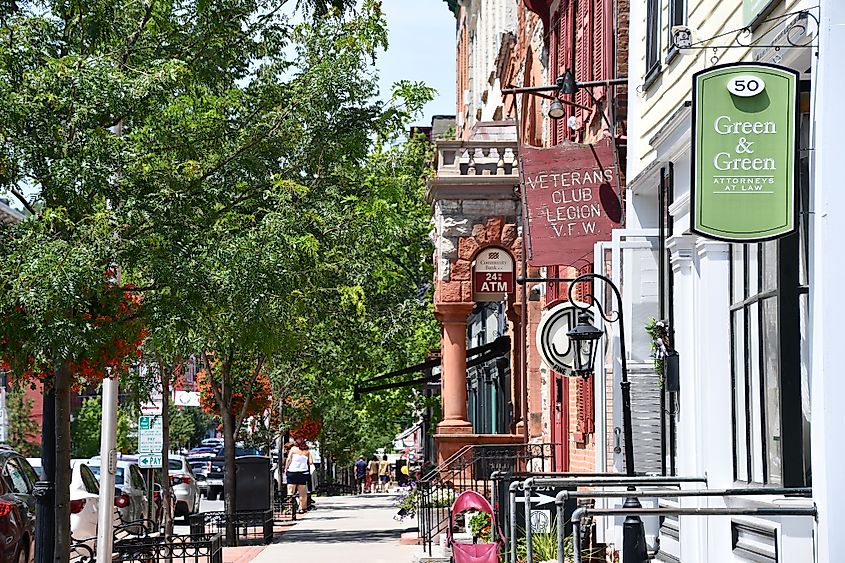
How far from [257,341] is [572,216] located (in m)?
3.54

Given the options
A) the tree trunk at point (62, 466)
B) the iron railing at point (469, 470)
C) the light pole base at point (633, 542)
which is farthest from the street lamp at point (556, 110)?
the iron railing at point (469, 470)

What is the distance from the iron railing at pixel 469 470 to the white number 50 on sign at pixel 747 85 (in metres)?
13.1

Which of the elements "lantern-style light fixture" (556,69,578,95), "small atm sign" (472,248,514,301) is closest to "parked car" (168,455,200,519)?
"small atm sign" (472,248,514,301)

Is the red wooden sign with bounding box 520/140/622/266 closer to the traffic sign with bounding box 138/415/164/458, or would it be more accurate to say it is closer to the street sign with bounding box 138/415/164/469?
the street sign with bounding box 138/415/164/469

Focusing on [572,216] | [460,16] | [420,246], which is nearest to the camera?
[572,216]

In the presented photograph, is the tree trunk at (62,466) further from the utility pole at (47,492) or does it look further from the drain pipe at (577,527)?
the drain pipe at (577,527)

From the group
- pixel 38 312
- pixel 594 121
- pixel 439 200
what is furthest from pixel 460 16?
pixel 38 312

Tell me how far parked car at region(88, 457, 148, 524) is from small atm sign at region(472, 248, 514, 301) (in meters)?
7.20

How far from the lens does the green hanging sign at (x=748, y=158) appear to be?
7.29 m

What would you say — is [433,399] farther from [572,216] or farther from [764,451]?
[764,451]

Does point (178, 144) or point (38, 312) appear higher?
point (178, 144)

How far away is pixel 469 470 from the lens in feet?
82.0

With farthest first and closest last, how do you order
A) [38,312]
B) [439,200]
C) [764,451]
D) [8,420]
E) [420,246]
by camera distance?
[8,420] → [420,246] → [439,200] → [38,312] → [764,451]

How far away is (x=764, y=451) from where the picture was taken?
908 centimetres
